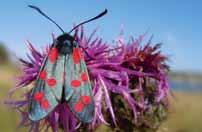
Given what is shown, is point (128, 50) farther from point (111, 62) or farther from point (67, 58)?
point (67, 58)

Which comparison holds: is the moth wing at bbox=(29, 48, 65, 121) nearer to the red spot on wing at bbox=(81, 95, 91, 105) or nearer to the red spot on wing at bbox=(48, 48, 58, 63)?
the red spot on wing at bbox=(48, 48, 58, 63)

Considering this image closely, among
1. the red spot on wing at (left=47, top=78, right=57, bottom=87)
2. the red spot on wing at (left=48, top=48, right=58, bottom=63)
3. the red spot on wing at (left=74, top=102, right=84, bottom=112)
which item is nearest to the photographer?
the red spot on wing at (left=74, top=102, right=84, bottom=112)

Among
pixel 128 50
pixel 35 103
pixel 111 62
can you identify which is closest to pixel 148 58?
pixel 128 50

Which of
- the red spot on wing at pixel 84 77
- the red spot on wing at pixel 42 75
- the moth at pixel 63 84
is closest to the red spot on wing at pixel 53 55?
the moth at pixel 63 84

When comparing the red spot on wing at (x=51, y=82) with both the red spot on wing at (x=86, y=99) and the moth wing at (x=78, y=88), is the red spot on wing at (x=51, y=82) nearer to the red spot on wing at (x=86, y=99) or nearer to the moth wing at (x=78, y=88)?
the moth wing at (x=78, y=88)

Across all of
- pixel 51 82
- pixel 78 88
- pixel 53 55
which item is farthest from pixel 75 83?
pixel 53 55

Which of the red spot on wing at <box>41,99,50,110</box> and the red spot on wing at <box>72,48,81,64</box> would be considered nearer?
the red spot on wing at <box>41,99,50,110</box>

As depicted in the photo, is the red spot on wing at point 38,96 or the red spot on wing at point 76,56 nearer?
the red spot on wing at point 38,96

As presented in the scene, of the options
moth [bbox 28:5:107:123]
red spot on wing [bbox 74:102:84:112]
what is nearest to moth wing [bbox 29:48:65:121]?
moth [bbox 28:5:107:123]
